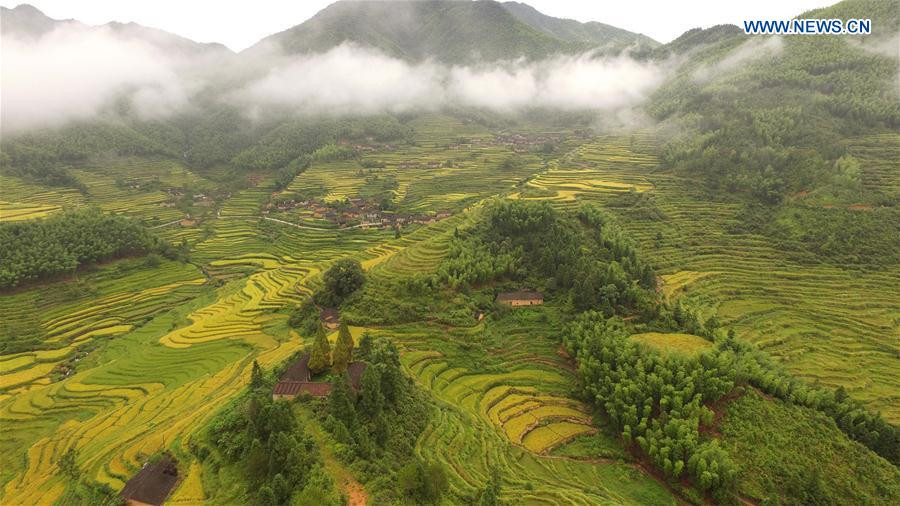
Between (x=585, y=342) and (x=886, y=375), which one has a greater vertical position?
(x=585, y=342)

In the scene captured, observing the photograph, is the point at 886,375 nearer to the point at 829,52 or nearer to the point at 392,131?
the point at 829,52

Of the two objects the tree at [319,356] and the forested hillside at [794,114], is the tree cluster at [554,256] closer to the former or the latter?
the tree at [319,356]

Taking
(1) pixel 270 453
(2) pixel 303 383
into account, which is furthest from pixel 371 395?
(1) pixel 270 453

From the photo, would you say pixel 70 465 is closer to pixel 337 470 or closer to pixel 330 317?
pixel 337 470

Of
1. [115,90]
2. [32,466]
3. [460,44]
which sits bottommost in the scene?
[32,466]

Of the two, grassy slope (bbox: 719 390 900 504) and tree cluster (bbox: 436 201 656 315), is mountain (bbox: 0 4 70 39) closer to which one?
tree cluster (bbox: 436 201 656 315)

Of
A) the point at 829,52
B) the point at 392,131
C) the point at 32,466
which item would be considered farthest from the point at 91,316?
the point at 829,52
